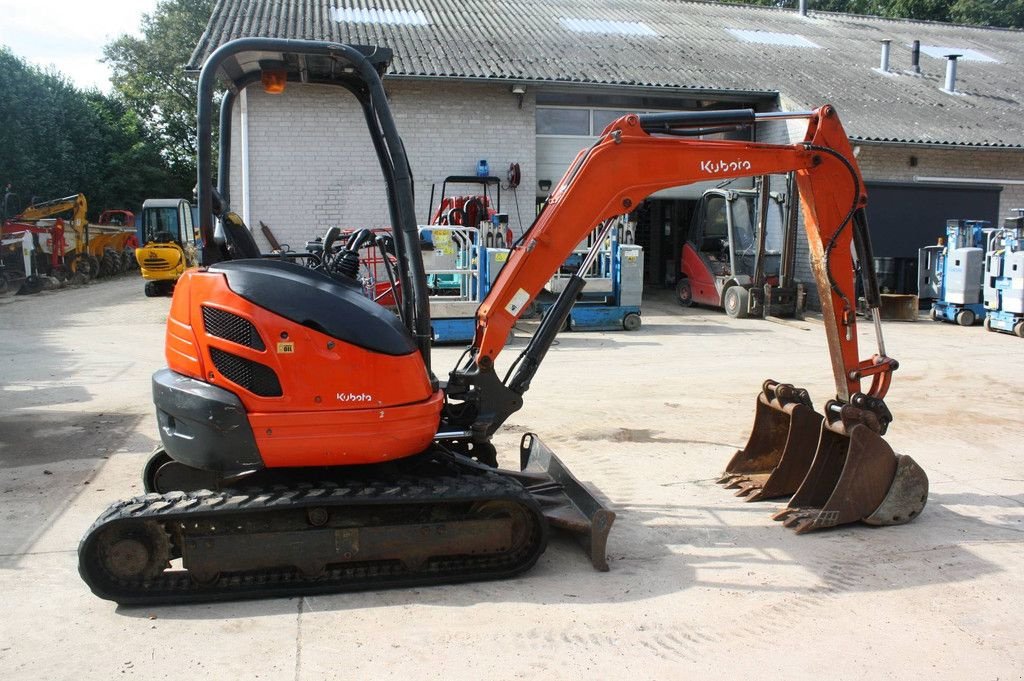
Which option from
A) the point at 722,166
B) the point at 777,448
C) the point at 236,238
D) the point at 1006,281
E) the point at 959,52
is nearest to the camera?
the point at 236,238

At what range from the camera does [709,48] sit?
20.1 meters

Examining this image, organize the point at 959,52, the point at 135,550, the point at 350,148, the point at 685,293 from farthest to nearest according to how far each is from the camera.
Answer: the point at 959,52
the point at 685,293
the point at 350,148
the point at 135,550

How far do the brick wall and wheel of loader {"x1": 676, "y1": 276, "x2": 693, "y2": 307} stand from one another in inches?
161

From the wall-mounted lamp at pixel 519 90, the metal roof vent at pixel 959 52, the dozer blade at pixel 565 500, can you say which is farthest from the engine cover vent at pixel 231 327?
the metal roof vent at pixel 959 52

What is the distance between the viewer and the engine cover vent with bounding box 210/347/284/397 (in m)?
4.01

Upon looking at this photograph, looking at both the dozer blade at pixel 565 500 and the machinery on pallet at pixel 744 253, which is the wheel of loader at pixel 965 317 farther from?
the dozer blade at pixel 565 500

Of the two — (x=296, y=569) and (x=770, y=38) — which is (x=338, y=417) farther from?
(x=770, y=38)

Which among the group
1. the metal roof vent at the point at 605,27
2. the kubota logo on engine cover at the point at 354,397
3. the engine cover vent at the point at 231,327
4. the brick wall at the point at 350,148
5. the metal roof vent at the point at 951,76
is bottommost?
the kubota logo on engine cover at the point at 354,397

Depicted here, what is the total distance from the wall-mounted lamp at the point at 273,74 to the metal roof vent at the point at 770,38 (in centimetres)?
1913

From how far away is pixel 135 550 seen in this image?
3990 millimetres

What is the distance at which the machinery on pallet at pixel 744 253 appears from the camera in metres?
15.8

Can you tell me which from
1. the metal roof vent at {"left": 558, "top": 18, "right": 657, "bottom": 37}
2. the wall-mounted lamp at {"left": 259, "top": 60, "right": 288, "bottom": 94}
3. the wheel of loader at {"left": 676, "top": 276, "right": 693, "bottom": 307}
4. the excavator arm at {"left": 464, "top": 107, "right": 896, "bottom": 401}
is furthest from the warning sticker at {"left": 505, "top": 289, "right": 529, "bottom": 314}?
the metal roof vent at {"left": 558, "top": 18, "right": 657, "bottom": 37}

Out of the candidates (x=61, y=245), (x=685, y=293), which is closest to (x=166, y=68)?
(x=61, y=245)

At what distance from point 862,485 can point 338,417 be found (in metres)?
3.11
